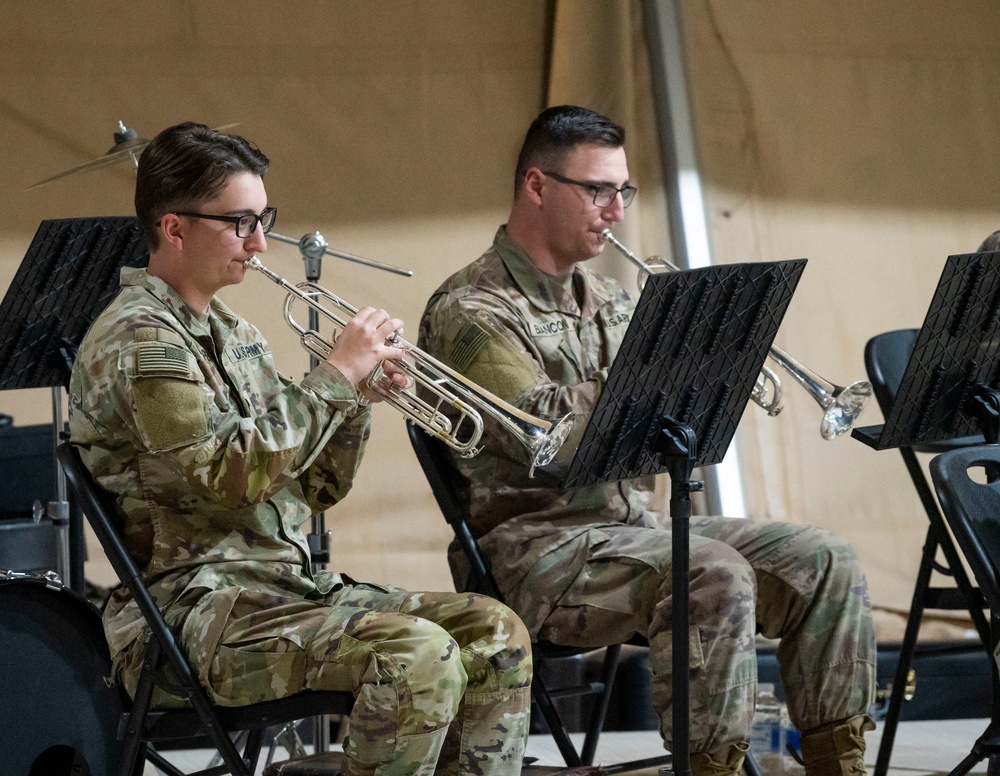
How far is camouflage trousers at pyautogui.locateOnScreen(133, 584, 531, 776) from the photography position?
2.25 m

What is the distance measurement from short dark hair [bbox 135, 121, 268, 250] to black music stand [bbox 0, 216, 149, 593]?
52cm

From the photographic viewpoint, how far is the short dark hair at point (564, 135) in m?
3.30

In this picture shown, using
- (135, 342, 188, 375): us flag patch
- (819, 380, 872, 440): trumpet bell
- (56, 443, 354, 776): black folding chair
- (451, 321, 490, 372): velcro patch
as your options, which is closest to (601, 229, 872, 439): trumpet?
(819, 380, 872, 440): trumpet bell

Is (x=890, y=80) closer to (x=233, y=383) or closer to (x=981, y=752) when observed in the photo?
(x=981, y=752)

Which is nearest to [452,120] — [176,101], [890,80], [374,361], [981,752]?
[176,101]

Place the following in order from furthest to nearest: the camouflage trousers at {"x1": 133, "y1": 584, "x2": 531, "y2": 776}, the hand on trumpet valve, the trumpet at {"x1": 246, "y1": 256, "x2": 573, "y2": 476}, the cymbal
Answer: the cymbal
the trumpet at {"x1": 246, "y1": 256, "x2": 573, "y2": 476}
the hand on trumpet valve
the camouflage trousers at {"x1": 133, "y1": 584, "x2": 531, "y2": 776}

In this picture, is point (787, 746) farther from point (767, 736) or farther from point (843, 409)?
point (843, 409)

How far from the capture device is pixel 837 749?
2.92m

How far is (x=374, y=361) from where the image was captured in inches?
98.6

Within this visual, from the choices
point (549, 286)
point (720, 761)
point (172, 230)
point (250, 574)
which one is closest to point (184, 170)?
point (172, 230)

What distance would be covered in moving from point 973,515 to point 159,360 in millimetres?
1444

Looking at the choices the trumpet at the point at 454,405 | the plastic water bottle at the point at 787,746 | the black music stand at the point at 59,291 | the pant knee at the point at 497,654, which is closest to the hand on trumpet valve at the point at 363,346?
the trumpet at the point at 454,405

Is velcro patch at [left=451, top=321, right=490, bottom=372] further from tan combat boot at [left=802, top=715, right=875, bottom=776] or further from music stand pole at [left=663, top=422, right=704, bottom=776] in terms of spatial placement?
tan combat boot at [left=802, top=715, right=875, bottom=776]

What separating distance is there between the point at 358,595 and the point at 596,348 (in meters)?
0.96
